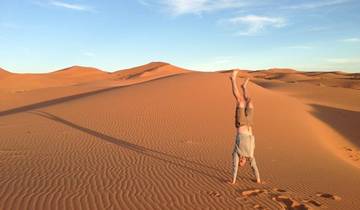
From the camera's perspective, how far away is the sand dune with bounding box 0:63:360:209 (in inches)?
294

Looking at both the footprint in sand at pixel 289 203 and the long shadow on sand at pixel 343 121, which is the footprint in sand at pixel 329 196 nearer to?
the footprint in sand at pixel 289 203

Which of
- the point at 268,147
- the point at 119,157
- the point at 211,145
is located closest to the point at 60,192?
the point at 119,157

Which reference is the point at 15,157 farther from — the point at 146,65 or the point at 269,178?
the point at 146,65

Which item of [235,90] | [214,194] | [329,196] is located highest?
[235,90]

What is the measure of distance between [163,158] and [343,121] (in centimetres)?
1698

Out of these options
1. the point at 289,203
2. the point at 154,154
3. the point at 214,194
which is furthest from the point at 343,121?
the point at 214,194

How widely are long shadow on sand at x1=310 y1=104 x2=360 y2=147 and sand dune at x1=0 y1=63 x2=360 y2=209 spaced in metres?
0.45

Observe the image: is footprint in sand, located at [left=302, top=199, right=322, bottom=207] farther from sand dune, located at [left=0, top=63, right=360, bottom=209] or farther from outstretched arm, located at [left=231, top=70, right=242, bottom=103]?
outstretched arm, located at [left=231, top=70, right=242, bottom=103]

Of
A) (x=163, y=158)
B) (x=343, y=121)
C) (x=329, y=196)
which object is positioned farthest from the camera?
(x=343, y=121)

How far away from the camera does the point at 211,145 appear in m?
13.6

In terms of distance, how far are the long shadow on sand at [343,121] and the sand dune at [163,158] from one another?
45 cm

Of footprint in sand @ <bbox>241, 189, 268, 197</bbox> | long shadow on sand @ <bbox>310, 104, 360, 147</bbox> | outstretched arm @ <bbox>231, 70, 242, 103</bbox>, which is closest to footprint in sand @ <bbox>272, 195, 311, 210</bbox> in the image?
footprint in sand @ <bbox>241, 189, 268, 197</bbox>

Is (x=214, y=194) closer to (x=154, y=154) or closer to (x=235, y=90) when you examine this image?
(x=235, y=90)

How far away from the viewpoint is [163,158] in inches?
451
